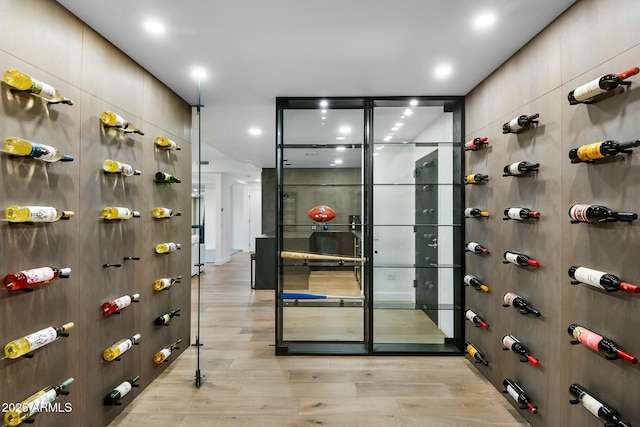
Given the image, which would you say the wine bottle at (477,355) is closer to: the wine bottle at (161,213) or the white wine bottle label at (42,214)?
the wine bottle at (161,213)

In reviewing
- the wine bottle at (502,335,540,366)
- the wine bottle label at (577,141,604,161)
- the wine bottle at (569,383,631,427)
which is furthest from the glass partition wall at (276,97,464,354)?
the wine bottle label at (577,141,604,161)

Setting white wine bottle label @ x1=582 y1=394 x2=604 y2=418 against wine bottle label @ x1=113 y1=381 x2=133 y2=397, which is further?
wine bottle label @ x1=113 y1=381 x2=133 y2=397

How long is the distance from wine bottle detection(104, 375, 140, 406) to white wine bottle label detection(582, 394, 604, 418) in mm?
2795

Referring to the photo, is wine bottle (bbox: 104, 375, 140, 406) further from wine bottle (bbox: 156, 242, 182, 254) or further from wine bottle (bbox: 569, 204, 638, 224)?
wine bottle (bbox: 569, 204, 638, 224)

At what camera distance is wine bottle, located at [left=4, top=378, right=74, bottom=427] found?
1.43 meters

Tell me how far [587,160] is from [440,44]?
1207 millimetres

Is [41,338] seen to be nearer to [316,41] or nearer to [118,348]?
[118,348]

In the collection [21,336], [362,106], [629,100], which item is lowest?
[21,336]

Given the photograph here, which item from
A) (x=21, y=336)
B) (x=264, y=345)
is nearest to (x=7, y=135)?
(x=21, y=336)

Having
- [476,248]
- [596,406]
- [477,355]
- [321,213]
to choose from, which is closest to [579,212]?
[596,406]

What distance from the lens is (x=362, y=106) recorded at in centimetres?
326

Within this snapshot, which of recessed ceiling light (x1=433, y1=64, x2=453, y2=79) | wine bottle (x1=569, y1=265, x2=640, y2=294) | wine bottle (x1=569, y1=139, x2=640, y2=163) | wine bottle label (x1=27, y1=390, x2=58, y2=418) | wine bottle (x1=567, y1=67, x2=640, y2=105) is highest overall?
recessed ceiling light (x1=433, y1=64, x2=453, y2=79)

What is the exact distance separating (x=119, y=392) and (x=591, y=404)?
9.23 ft

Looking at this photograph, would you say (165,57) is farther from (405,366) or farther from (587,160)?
(405,366)
